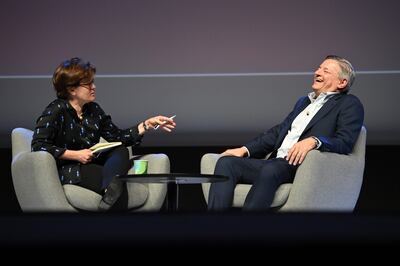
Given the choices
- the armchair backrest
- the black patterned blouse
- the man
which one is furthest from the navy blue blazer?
the armchair backrest

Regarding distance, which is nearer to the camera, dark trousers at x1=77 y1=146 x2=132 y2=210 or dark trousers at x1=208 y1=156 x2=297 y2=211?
dark trousers at x1=208 y1=156 x2=297 y2=211

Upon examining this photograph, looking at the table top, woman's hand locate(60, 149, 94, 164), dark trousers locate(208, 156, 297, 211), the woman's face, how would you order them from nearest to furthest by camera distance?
the table top < dark trousers locate(208, 156, 297, 211) < woman's hand locate(60, 149, 94, 164) < the woman's face

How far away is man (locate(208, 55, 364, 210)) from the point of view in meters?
3.01

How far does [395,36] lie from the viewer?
4.63 meters

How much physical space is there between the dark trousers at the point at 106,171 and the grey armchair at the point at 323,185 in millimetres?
523

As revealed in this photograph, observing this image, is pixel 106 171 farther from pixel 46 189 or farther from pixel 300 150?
pixel 300 150

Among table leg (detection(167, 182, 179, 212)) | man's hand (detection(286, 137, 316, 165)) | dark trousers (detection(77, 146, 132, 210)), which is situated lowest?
table leg (detection(167, 182, 179, 212))

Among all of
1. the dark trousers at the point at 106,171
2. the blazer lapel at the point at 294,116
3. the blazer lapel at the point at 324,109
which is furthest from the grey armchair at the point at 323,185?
the dark trousers at the point at 106,171

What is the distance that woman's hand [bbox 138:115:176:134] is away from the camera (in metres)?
3.22

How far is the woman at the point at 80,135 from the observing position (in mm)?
3082

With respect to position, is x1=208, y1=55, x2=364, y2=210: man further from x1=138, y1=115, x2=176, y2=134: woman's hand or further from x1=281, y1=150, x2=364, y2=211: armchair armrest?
x1=138, y1=115, x2=176, y2=134: woman's hand

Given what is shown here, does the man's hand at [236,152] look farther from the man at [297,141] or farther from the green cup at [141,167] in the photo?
the green cup at [141,167]

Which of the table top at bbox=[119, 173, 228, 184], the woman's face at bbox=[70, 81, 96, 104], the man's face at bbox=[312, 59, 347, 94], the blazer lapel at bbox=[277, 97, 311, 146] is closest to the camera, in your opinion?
the table top at bbox=[119, 173, 228, 184]

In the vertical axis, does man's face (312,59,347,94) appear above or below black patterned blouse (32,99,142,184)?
above
